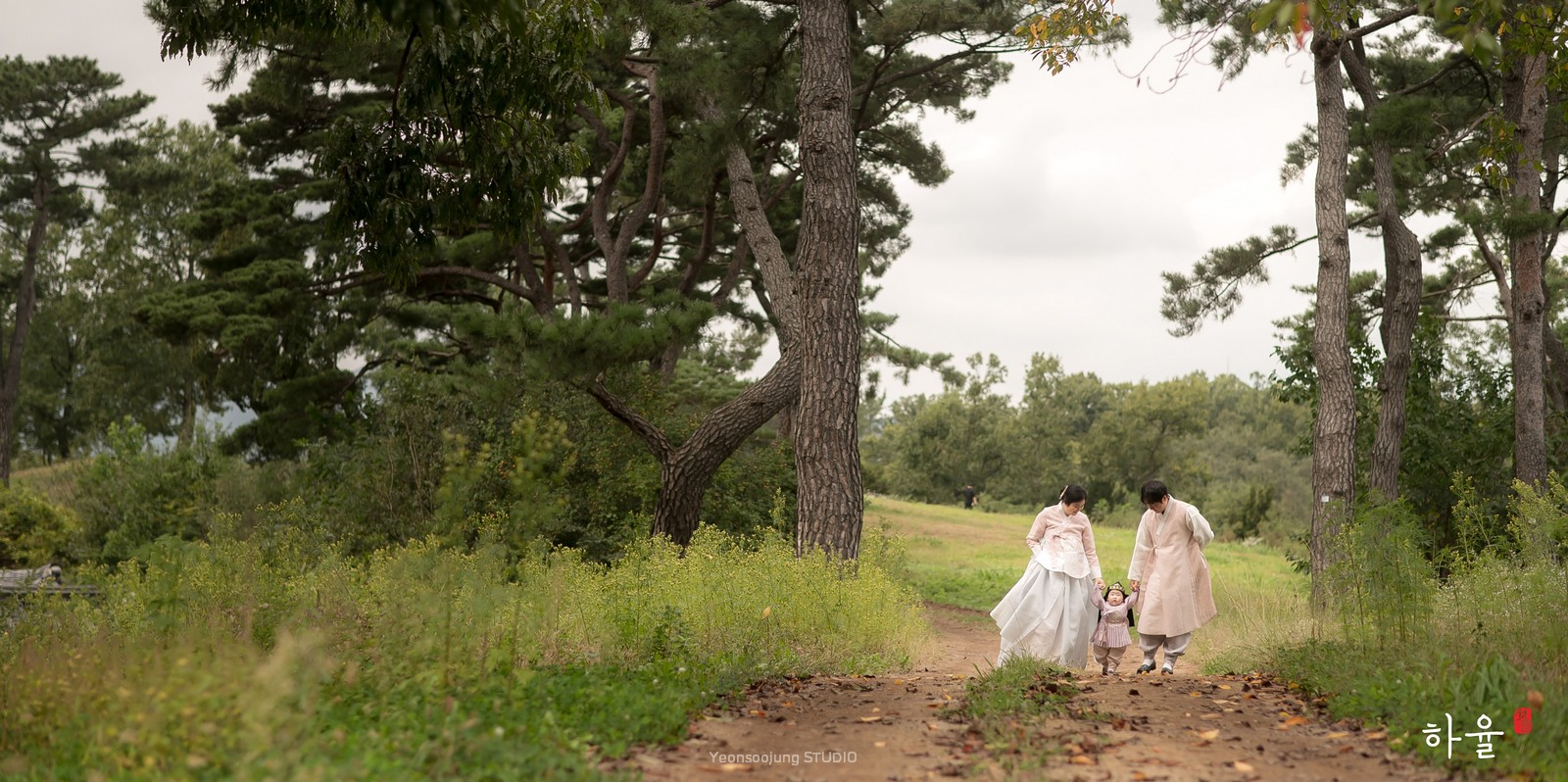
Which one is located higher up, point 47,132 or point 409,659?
point 47,132

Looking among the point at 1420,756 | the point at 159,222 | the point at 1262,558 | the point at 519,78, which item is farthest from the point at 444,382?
the point at 159,222

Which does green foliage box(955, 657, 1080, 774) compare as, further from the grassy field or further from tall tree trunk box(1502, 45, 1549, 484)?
tall tree trunk box(1502, 45, 1549, 484)

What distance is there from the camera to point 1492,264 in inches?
733

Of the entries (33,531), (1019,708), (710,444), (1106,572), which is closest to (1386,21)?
(710,444)

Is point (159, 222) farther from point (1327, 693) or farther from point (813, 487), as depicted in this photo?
point (1327, 693)

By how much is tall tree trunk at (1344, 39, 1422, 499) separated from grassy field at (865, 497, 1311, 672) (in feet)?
7.36

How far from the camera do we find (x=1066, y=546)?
9.64 m

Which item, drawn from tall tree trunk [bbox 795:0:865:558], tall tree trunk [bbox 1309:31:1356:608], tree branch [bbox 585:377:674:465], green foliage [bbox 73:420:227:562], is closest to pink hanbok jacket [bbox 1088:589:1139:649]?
tall tree trunk [bbox 795:0:865:558]

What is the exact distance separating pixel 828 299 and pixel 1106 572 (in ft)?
→ 47.5

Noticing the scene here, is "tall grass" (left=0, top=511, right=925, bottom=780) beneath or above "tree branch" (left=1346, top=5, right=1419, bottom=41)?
beneath

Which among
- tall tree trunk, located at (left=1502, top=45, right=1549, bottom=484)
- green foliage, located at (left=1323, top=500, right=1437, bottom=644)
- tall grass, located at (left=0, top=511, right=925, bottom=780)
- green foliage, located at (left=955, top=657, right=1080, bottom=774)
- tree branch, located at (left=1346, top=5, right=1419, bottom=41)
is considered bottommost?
green foliage, located at (left=955, top=657, right=1080, bottom=774)

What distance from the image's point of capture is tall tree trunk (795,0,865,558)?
434 inches

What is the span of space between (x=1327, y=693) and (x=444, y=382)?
13310mm

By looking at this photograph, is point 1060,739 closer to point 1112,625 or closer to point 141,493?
point 1112,625
